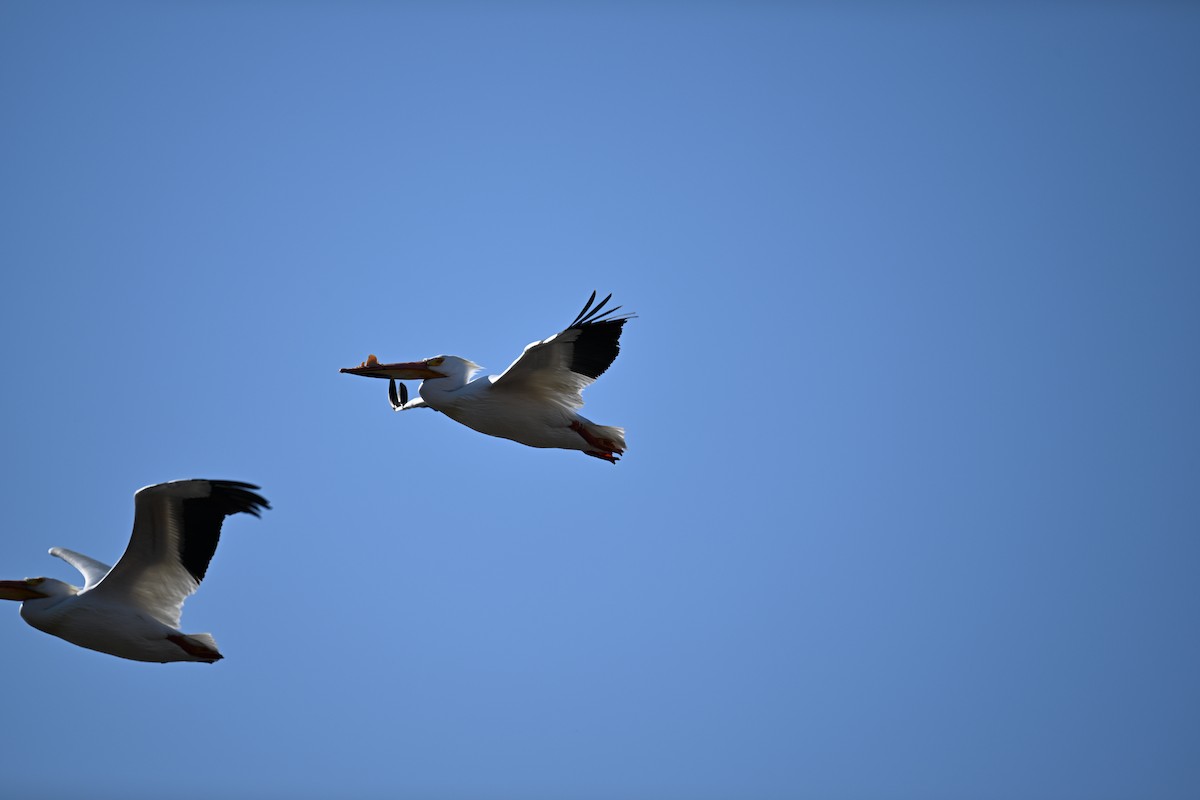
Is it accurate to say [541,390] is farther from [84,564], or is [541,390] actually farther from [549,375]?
[84,564]

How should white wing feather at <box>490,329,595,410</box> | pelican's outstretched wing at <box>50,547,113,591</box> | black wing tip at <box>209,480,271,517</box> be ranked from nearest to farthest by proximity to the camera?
1. black wing tip at <box>209,480,271,517</box>
2. white wing feather at <box>490,329,595,410</box>
3. pelican's outstretched wing at <box>50,547,113,591</box>

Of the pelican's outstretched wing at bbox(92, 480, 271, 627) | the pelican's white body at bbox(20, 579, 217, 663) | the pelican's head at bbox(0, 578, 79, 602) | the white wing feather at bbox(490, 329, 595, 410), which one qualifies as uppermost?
the white wing feather at bbox(490, 329, 595, 410)

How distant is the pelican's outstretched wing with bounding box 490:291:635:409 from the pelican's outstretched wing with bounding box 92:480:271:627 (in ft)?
7.18

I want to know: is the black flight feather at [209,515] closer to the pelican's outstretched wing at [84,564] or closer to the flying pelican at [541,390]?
the pelican's outstretched wing at [84,564]

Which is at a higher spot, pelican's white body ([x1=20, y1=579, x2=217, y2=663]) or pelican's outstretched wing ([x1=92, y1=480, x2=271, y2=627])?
pelican's outstretched wing ([x1=92, y1=480, x2=271, y2=627])

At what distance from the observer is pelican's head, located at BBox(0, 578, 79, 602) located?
10000 mm

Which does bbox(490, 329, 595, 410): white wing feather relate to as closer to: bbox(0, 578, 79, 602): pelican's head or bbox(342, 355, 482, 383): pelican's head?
bbox(342, 355, 482, 383): pelican's head

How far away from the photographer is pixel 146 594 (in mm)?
9969

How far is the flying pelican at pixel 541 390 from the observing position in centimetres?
1055

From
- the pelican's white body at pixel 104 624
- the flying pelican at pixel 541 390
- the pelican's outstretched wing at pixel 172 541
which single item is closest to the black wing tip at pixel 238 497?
the pelican's outstretched wing at pixel 172 541

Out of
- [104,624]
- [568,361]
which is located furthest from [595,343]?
[104,624]

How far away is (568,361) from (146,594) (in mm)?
3269

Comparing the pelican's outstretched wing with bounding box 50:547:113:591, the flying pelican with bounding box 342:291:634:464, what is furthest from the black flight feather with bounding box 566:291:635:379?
the pelican's outstretched wing with bounding box 50:547:113:591

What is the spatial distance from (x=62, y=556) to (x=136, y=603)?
1.40 metres
